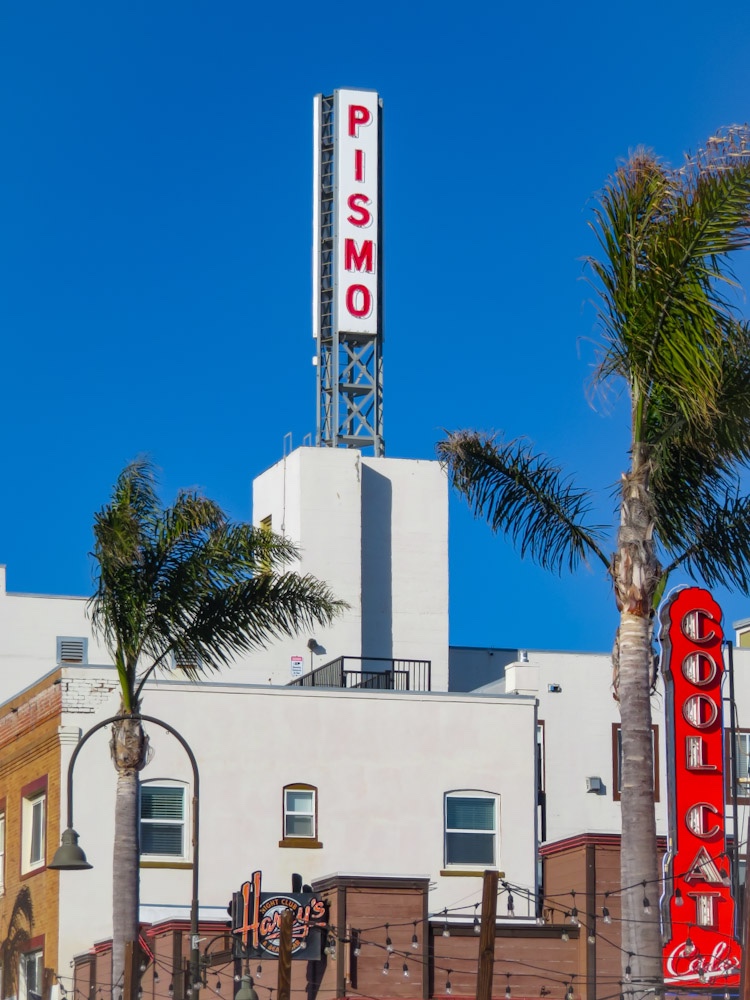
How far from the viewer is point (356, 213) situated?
64375 mm

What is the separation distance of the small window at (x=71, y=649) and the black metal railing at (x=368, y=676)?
9.06 meters

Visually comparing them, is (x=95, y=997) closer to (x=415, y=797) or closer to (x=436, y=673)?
(x=415, y=797)

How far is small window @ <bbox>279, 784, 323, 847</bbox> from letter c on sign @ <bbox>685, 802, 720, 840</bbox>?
41.0 ft

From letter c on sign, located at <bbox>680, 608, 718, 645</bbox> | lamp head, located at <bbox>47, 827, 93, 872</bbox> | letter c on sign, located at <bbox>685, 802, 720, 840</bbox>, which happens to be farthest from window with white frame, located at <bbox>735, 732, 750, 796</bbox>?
lamp head, located at <bbox>47, 827, 93, 872</bbox>

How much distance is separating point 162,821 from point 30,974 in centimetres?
481

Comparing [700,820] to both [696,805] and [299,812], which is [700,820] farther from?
[299,812]

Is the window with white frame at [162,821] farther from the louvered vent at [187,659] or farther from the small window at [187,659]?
the louvered vent at [187,659]

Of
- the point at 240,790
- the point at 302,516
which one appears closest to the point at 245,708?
the point at 240,790

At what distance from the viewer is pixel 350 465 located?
6044 centimetres

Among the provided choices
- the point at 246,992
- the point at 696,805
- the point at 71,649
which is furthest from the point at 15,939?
the point at 71,649

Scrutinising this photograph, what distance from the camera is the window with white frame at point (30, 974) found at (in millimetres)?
42853

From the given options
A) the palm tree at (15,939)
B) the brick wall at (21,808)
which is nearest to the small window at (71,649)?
the brick wall at (21,808)

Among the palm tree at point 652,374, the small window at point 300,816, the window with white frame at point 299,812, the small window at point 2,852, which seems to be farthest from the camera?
the small window at point 2,852

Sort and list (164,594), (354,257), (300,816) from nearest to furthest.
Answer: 1. (164,594)
2. (300,816)
3. (354,257)
